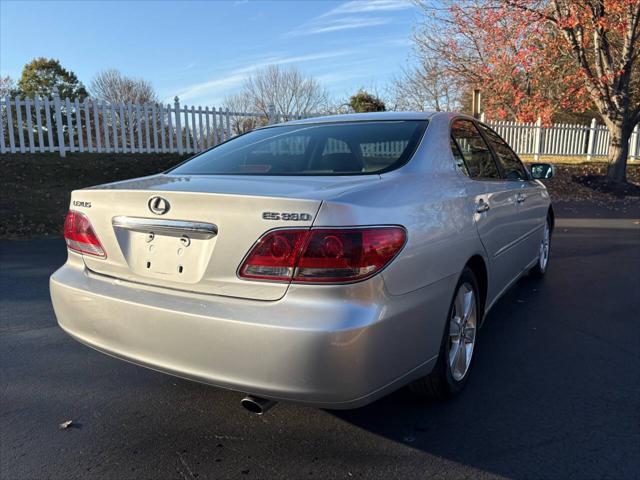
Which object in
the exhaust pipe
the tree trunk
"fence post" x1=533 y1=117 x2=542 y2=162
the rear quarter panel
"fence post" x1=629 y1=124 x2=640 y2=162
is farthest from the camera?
"fence post" x1=629 y1=124 x2=640 y2=162

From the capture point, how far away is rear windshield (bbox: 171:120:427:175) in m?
2.69

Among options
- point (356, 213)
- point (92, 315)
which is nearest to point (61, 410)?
point (92, 315)

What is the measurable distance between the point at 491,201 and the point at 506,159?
3.77 feet

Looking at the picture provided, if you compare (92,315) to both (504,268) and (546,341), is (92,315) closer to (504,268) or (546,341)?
(504,268)

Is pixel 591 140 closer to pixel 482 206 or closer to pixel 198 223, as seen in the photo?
pixel 482 206

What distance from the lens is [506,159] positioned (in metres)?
4.14

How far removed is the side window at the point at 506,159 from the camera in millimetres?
3887

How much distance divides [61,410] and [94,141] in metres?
11.7

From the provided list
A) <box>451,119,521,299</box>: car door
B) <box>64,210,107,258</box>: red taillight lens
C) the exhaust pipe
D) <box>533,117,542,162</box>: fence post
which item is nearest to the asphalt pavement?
the exhaust pipe

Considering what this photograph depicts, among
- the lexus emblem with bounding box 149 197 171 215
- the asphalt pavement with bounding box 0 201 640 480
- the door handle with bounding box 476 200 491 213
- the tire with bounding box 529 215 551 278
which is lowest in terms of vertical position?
the asphalt pavement with bounding box 0 201 640 480

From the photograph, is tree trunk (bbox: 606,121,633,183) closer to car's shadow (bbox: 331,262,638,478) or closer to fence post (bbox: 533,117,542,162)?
fence post (bbox: 533,117,542,162)

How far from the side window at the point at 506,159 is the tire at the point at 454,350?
52.3 inches

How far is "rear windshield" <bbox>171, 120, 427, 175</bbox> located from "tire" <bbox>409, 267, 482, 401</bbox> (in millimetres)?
810

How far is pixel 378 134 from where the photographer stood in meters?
3.09
